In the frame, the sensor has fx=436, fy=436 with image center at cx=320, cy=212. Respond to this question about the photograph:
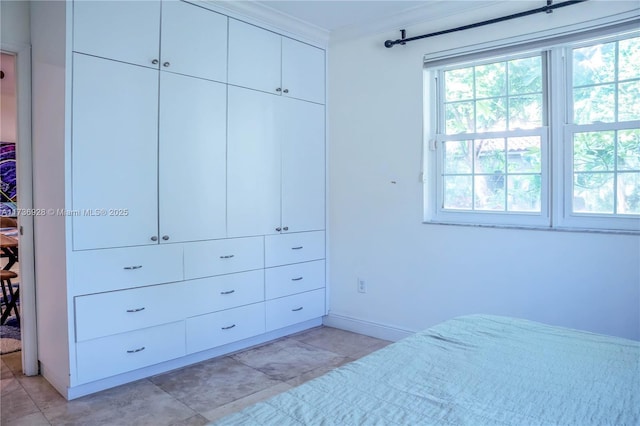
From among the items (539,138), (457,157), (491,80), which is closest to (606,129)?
(539,138)

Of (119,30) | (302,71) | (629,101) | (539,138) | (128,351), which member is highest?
(302,71)

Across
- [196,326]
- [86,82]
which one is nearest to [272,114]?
[86,82]

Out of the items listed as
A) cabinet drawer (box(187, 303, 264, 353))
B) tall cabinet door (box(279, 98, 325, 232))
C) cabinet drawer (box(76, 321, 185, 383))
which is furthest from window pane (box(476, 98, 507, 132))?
cabinet drawer (box(76, 321, 185, 383))

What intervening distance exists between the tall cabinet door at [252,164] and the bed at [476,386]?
1.84 meters

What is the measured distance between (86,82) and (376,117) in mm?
2015

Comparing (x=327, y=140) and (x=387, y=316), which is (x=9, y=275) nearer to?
(x=327, y=140)

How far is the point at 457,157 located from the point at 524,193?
0.53 m

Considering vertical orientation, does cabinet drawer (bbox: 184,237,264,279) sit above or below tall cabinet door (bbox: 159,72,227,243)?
below

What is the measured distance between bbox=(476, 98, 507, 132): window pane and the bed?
1719mm

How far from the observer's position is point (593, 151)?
2562 mm

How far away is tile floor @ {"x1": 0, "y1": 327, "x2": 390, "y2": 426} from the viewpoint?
221 cm

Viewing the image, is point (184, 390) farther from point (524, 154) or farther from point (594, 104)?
point (594, 104)

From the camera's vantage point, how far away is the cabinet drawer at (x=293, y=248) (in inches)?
130

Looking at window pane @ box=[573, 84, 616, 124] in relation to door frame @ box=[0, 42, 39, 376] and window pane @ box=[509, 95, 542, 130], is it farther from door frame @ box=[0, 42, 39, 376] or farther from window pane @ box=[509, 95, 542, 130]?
door frame @ box=[0, 42, 39, 376]
